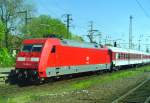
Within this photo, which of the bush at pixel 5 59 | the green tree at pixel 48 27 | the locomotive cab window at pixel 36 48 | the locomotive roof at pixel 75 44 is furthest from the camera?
the green tree at pixel 48 27

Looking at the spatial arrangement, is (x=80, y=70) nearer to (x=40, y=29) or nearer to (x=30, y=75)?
(x=30, y=75)

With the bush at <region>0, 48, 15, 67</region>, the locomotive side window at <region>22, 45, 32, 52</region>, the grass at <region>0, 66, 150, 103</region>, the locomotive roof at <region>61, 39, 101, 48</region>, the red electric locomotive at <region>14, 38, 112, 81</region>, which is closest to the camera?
the grass at <region>0, 66, 150, 103</region>

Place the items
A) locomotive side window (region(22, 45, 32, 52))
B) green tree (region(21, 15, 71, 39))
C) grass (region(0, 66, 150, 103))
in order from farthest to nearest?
green tree (region(21, 15, 71, 39)), locomotive side window (region(22, 45, 32, 52)), grass (region(0, 66, 150, 103))

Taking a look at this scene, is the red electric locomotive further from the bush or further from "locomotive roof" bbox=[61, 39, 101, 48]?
the bush

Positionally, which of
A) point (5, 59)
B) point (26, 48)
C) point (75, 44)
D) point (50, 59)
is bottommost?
point (5, 59)

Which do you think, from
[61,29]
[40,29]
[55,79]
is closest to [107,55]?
[55,79]

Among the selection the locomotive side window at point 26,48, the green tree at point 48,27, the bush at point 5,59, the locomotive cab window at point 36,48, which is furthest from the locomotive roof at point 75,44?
the green tree at point 48,27

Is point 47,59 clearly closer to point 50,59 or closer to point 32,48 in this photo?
point 50,59

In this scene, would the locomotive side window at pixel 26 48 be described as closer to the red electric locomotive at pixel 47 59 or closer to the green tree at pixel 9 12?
the red electric locomotive at pixel 47 59

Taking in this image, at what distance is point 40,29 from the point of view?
353 feet

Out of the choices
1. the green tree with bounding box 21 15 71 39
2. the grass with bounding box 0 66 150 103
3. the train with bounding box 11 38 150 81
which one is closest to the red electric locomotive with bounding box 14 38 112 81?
the train with bounding box 11 38 150 81

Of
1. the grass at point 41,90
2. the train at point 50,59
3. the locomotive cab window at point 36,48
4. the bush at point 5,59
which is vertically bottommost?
the bush at point 5,59

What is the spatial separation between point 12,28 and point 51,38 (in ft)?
177

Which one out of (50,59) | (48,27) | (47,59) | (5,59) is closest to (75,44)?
(50,59)
